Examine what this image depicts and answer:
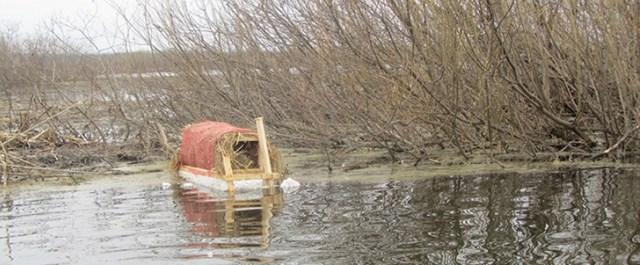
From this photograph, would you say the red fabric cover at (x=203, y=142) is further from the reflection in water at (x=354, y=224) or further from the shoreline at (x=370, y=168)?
the shoreline at (x=370, y=168)

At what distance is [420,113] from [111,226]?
5523mm

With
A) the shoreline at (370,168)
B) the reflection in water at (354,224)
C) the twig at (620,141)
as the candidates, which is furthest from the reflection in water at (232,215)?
the twig at (620,141)

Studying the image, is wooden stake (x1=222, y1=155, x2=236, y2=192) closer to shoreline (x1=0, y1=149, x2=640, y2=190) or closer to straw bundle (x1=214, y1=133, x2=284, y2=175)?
straw bundle (x1=214, y1=133, x2=284, y2=175)

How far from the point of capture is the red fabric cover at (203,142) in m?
12.6

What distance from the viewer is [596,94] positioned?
12438 millimetres

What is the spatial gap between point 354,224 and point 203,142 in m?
4.74

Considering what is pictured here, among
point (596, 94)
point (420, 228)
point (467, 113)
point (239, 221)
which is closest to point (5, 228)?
point (239, 221)

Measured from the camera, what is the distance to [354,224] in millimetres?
8906

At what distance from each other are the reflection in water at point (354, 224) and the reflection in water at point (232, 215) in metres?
0.02

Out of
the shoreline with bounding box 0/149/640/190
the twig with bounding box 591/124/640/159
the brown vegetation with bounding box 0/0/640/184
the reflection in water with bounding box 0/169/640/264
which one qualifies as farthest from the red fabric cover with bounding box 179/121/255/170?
the twig with bounding box 591/124/640/159

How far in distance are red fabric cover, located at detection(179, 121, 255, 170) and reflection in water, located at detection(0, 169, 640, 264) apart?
706 millimetres

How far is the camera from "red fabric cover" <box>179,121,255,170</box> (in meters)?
12.6

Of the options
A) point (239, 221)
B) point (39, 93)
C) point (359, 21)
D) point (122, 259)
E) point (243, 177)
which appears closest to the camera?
point (122, 259)

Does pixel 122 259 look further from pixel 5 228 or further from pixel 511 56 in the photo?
pixel 511 56
